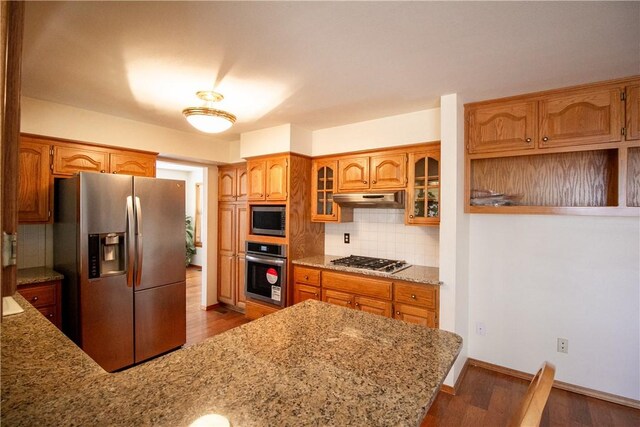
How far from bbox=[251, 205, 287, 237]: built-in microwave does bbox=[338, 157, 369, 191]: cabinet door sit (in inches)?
28.2

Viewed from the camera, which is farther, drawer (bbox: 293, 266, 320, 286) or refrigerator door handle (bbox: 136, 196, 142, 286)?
drawer (bbox: 293, 266, 320, 286)

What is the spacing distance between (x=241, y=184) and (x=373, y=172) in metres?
1.94

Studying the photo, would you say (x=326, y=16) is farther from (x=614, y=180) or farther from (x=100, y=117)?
(x=100, y=117)

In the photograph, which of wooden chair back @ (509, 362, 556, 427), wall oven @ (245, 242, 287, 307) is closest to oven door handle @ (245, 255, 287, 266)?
wall oven @ (245, 242, 287, 307)

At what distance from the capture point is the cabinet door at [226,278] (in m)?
4.31

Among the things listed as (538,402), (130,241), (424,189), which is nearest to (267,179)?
(130,241)

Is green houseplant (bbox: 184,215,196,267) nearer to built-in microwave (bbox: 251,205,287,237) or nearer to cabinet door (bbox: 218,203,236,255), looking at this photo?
cabinet door (bbox: 218,203,236,255)

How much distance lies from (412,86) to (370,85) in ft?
1.04

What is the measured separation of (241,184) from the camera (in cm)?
421

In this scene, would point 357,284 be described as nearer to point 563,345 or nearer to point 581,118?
point 563,345

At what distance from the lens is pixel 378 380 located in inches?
36.9

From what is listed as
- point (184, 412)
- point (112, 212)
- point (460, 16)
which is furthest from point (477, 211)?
point (112, 212)

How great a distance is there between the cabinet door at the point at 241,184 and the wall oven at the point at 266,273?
79cm

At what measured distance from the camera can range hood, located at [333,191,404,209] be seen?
291 centimetres
